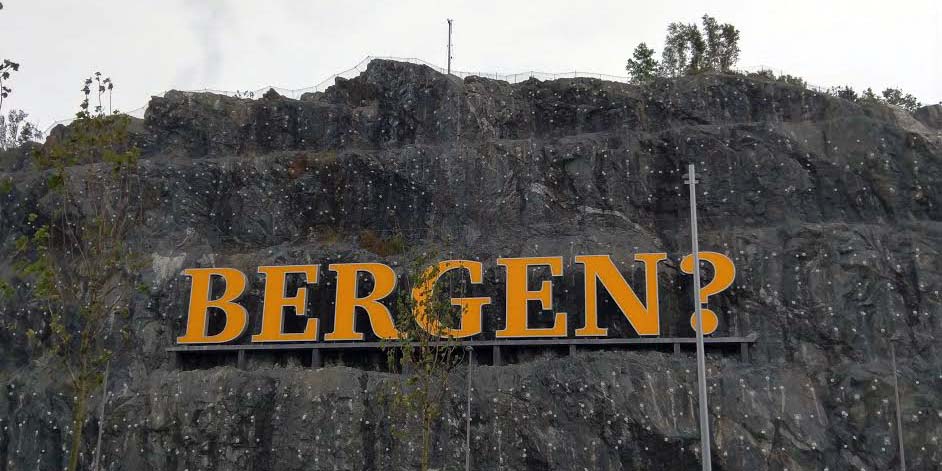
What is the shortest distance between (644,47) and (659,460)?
31497mm

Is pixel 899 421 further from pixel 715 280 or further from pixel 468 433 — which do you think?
pixel 468 433

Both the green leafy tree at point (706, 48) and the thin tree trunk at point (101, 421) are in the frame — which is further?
the green leafy tree at point (706, 48)

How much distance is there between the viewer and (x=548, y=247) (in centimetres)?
4006

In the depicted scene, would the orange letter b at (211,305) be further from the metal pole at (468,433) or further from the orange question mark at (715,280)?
the orange question mark at (715,280)

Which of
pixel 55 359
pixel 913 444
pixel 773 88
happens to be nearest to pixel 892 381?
pixel 913 444

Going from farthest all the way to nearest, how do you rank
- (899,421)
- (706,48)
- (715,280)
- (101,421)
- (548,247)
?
(706,48)
(548,247)
(715,280)
(101,421)
(899,421)

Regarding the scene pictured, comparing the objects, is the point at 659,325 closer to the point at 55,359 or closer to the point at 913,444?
the point at 913,444

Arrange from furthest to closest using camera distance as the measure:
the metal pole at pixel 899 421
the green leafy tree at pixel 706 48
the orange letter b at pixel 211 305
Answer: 1. the green leafy tree at pixel 706 48
2. the orange letter b at pixel 211 305
3. the metal pole at pixel 899 421

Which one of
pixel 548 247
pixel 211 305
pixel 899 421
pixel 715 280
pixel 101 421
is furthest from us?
pixel 548 247

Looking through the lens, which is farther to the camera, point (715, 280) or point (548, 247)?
point (548, 247)

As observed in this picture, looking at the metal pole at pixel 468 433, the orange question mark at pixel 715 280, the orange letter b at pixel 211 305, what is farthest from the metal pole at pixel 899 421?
the orange letter b at pixel 211 305

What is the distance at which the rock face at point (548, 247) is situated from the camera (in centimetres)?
3434

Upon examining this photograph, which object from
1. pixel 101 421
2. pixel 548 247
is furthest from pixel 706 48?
pixel 101 421

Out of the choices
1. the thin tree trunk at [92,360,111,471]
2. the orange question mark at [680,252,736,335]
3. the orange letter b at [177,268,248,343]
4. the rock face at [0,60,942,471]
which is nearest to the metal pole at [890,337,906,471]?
the rock face at [0,60,942,471]
